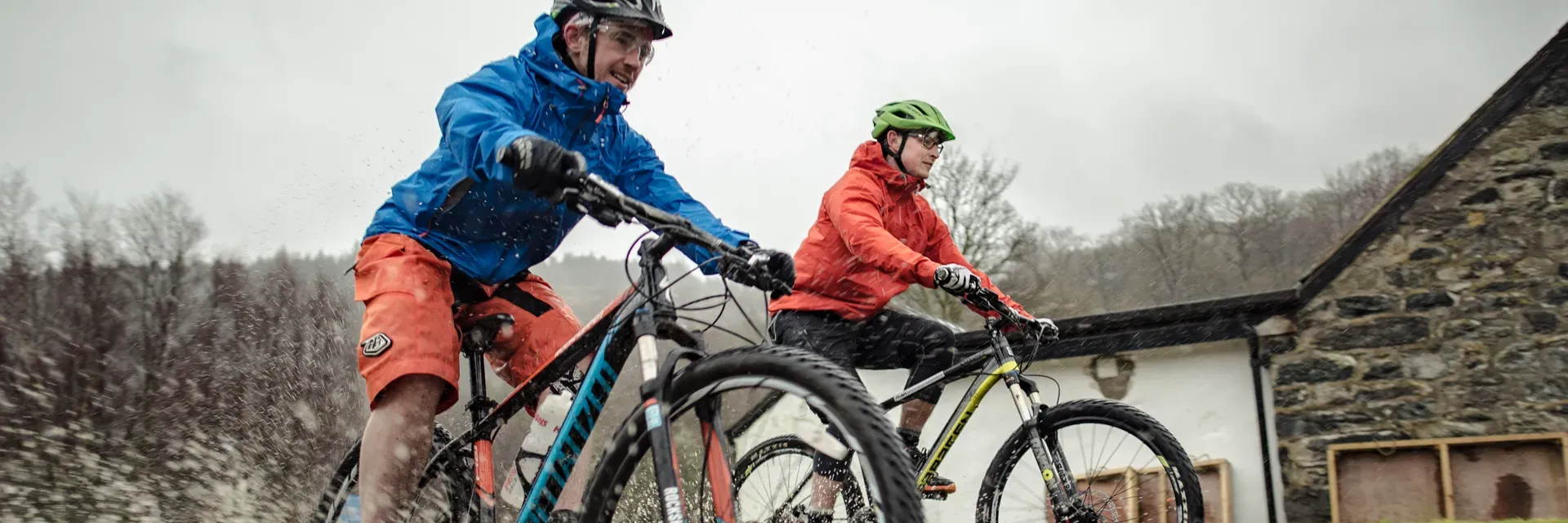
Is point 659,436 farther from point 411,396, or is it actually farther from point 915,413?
point 915,413

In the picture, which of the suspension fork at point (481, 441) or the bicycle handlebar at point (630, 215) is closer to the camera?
the bicycle handlebar at point (630, 215)

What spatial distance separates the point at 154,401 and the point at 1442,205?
23.5 meters

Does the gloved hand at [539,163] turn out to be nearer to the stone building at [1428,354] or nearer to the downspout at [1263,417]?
the stone building at [1428,354]

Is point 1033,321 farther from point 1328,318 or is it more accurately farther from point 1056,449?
point 1328,318

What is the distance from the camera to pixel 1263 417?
29.0 feet

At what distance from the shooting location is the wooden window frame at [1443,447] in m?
7.61

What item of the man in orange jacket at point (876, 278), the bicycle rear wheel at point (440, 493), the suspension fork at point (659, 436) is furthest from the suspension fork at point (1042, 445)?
the bicycle rear wheel at point (440, 493)

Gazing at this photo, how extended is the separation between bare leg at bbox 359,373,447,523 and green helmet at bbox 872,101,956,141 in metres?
2.52

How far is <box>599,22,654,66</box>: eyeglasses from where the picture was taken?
308cm

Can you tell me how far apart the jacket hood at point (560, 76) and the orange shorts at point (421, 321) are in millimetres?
645

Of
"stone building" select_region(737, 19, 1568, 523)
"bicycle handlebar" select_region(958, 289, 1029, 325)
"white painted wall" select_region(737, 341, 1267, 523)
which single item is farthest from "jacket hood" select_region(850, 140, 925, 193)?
"stone building" select_region(737, 19, 1568, 523)

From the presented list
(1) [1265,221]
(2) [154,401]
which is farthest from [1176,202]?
(2) [154,401]

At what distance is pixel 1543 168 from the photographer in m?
8.21

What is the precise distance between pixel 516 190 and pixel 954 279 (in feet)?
5.76
